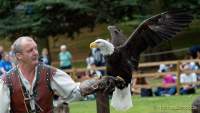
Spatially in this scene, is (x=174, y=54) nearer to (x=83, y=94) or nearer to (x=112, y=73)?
(x=112, y=73)

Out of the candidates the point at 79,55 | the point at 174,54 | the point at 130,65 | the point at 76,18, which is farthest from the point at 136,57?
the point at 79,55

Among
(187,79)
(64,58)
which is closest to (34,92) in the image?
(187,79)

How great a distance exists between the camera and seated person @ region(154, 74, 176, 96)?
59.3 feet

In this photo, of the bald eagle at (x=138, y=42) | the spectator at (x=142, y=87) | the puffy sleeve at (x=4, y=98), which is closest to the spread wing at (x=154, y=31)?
the bald eagle at (x=138, y=42)

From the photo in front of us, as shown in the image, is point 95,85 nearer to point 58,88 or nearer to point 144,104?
point 58,88

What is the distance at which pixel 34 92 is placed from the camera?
6.02 m

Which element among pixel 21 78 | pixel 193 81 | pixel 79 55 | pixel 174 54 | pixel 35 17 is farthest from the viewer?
pixel 79 55

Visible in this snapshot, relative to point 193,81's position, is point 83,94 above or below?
above

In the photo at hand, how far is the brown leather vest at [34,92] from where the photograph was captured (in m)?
6.00

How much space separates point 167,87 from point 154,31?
6.06m

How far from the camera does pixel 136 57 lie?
1220 centimetres

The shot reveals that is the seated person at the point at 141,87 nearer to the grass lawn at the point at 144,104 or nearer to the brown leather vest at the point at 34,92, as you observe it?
the grass lawn at the point at 144,104

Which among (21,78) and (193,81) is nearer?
(21,78)

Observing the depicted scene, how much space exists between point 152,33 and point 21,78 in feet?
21.5
